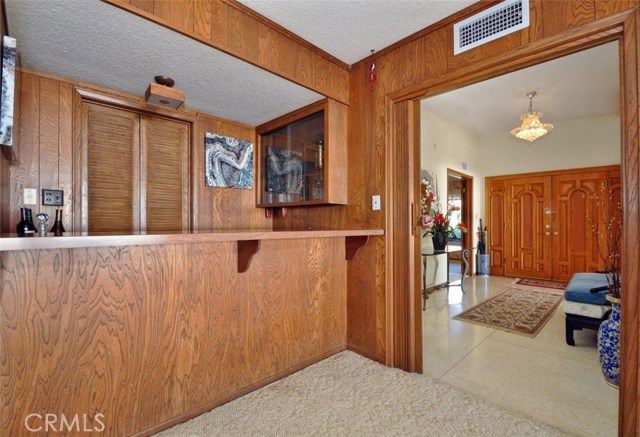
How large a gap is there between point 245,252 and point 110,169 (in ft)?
4.05

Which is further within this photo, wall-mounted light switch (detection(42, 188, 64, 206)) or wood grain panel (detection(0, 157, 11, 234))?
wall-mounted light switch (detection(42, 188, 64, 206))

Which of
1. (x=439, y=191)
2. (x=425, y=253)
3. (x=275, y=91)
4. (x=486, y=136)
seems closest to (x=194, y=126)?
(x=275, y=91)

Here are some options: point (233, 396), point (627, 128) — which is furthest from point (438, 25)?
point (233, 396)

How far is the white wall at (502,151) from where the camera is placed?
15.5 ft

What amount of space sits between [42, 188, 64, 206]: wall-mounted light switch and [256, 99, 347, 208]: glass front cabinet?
1472mm

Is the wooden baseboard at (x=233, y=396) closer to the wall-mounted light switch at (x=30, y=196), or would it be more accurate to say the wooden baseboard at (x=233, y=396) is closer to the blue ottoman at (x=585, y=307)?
the wall-mounted light switch at (x=30, y=196)

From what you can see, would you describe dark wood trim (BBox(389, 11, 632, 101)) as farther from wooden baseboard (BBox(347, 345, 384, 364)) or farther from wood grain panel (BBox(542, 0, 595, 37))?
wooden baseboard (BBox(347, 345, 384, 364))

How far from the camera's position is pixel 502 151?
5828 millimetres

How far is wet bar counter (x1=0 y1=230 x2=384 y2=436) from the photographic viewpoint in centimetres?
123

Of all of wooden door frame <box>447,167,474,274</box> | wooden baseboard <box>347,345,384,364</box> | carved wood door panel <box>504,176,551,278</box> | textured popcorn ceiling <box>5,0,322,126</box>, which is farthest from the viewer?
wooden door frame <box>447,167,474,274</box>

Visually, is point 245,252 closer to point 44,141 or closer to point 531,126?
point 44,141

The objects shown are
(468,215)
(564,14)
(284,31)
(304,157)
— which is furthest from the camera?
(468,215)

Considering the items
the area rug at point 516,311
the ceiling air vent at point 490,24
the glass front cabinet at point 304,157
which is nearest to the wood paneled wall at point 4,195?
the glass front cabinet at point 304,157

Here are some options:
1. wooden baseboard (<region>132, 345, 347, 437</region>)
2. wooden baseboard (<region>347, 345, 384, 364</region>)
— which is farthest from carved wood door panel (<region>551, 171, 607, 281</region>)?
wooden baseboard (<region>132, 345, 347, 437</region>)
